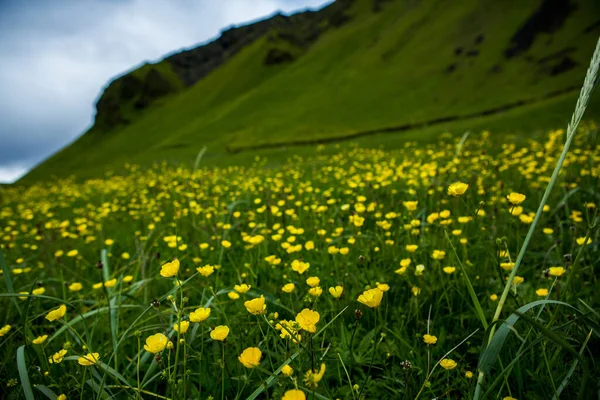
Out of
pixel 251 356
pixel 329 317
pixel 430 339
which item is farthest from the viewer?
pixel 329 317

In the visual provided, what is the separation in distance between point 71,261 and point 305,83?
64.0m

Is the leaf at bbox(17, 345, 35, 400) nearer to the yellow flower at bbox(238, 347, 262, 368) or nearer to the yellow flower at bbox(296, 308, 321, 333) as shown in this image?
the yellow flower at bbox(238, 347, 262, 368)

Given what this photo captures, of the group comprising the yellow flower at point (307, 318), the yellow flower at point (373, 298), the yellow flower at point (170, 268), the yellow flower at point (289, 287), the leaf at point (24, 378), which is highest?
the yellow flower at point (170, 268)

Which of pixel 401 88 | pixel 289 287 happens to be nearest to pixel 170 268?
Answer: pixel 289 287

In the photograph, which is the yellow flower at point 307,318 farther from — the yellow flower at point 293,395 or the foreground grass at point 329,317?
the yellow flower at point 293,395

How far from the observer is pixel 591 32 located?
40.1 meters

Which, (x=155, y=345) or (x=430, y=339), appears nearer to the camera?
(x=155, y=345)

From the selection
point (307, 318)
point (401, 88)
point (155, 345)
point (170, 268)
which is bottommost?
point (401, 88)

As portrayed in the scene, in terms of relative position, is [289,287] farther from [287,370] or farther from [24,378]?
[24,378]

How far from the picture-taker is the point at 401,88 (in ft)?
159

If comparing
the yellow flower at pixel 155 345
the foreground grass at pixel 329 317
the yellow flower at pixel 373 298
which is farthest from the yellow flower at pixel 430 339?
the yellow flower at pixel 155 345

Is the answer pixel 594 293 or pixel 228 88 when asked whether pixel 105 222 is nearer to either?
pixel 594 293

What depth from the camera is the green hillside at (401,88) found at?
31172mm

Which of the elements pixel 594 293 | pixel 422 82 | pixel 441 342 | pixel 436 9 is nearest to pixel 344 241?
pixel 441 342
